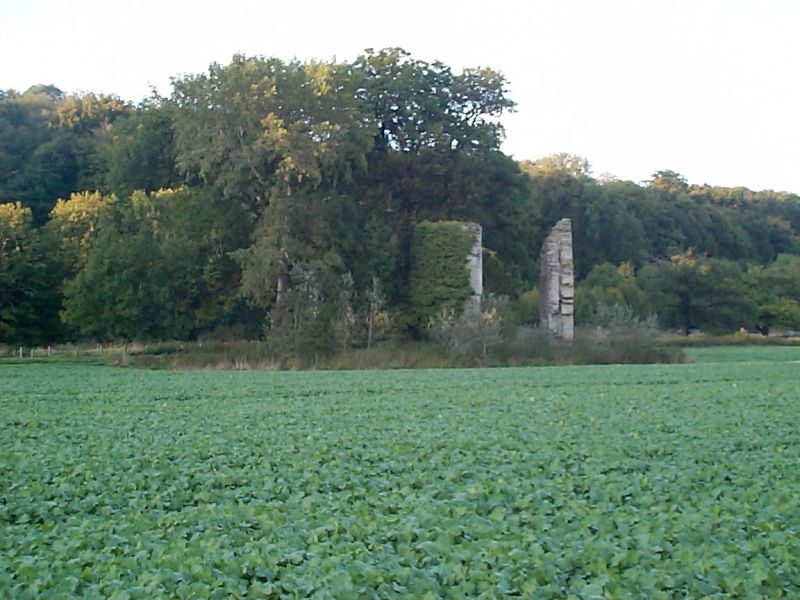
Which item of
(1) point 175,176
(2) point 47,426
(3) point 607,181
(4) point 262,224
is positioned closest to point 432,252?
(4) point 262,224

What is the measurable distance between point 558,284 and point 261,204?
15.5 metres

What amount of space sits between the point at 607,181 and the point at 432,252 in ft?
181

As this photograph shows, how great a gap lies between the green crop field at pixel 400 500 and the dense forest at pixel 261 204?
22.8 metres

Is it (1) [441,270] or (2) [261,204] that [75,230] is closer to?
(2) [261,204]

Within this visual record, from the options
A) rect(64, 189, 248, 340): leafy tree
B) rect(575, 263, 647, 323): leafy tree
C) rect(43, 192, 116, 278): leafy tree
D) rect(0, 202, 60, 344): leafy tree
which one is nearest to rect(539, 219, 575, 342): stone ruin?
rect(575, 263, 647, 323): leafy tree

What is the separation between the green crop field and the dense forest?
2278 centimetres

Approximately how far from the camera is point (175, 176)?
2034 inches

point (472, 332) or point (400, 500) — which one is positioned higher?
point (472, 332)

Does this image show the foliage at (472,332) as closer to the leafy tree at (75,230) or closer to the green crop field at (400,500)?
the leafy tree at (75,230)

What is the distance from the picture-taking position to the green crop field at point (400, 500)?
21.0 ft

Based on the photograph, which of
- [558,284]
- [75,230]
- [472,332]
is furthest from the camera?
[558,284]

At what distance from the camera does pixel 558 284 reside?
49469mm

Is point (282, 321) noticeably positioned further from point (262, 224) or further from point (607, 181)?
point (607, 181)

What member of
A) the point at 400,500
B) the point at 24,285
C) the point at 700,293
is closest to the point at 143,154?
the point at 24,285
